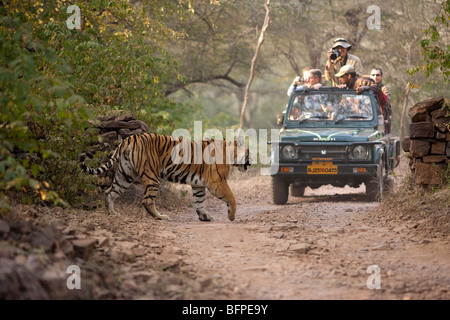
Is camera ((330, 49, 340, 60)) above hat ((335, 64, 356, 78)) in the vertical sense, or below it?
above

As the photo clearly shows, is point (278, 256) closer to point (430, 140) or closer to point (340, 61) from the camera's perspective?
point (430, 140)

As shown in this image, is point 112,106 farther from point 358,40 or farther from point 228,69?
point 358,40

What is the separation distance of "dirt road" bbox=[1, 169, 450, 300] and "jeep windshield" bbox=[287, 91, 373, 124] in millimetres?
2364

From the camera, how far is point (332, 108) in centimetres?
1124

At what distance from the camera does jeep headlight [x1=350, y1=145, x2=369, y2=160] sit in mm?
10562

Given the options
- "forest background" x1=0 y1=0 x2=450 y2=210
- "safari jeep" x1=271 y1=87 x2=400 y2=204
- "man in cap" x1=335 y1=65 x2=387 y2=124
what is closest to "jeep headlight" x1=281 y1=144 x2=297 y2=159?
"safari jeep" x1=271 y1=87 x2=400 y2=204

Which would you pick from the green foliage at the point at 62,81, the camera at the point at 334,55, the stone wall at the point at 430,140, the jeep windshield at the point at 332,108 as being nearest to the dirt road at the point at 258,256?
the green foliage at the point at 62,81

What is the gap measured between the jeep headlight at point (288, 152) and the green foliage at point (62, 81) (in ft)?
7.71

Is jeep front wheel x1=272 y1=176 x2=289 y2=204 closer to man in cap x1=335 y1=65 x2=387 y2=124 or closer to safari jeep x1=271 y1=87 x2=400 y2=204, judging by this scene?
safari jeep x1=271 y1=87 x2=400 y2=204

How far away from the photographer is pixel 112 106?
10898 mm

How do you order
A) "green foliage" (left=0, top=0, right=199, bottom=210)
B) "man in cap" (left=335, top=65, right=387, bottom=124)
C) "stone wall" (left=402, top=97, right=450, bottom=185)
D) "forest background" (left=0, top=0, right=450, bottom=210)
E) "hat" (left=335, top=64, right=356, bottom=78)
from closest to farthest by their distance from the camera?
"green foliage" (left=0, top=0, right=199, bottom=210)
"forest background" (left=0, top=0, right=450, bottom=210)
"stone wall" (left=402, top=97, right=450, bottom=185)
"man in cap" (left=335, top=65, right=387, bottom=124)
"hat" (left=335, top=64, right=356, bottom=78)

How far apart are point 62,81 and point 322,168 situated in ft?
18.5

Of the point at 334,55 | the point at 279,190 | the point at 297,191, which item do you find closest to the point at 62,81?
the point at 279,190
